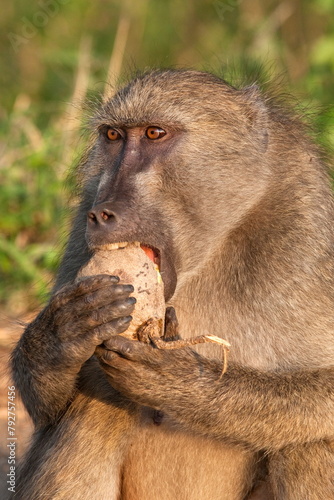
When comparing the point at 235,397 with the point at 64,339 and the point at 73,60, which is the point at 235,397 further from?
the point at 73,60

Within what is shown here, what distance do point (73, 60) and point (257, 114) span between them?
14.7ft


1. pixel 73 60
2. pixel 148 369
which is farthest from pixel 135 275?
pixel 73 60

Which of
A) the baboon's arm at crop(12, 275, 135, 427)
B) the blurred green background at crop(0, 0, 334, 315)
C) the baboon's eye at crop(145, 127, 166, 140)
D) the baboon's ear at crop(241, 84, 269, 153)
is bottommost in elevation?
the blurred green background at crop(0, 0, 334, 315)

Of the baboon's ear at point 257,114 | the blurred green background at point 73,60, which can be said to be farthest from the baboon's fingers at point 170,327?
the blurred green background at point 73,60

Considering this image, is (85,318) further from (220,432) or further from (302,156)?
(302,156)

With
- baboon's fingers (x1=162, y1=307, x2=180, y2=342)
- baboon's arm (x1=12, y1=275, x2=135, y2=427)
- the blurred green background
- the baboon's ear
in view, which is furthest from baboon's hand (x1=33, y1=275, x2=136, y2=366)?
the blurred green background

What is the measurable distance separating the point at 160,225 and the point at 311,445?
0.84m

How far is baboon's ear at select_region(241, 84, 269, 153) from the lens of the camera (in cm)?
330

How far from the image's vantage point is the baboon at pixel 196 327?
2.79 m

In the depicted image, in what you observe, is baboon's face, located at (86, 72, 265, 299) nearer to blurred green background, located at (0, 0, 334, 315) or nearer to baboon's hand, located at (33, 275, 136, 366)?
baboon's hand, located at (33, 275, 136, 366)

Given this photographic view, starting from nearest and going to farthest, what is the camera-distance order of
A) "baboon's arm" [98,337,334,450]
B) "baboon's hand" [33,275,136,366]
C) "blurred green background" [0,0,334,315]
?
"baboon's hand" [33,275,136,366], "baboon's arm" [98,337,334,450], "blurred green background" [0,0,334,315]

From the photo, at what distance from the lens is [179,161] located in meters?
3.08

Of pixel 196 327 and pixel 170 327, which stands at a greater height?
pixel 170 327

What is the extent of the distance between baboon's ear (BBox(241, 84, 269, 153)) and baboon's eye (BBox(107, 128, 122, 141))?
483 millimetres
